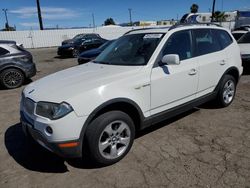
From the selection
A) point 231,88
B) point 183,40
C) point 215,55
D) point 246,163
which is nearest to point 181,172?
point 246,163

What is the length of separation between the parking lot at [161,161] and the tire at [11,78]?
156 inches

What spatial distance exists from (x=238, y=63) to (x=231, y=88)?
557mm

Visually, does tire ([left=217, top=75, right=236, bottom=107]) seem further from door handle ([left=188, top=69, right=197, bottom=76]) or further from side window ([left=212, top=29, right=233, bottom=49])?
door handle ([left=188, top=69, right=197, bottom=76])

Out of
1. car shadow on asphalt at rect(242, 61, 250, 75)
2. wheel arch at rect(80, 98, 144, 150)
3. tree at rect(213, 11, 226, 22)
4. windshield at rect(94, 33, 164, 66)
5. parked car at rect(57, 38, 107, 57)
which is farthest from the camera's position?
tree at rect(213, 11, 226, 22)

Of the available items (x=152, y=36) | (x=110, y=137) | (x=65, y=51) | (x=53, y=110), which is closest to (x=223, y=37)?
(x=152, y=36)

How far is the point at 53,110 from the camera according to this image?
2867mm

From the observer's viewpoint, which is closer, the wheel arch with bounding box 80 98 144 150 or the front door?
the wheel arch with bounding box 80 98 144 150

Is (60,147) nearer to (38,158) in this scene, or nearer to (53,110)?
(53,110)

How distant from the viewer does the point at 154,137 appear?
4.07 meters

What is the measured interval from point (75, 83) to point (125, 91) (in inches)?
26.4

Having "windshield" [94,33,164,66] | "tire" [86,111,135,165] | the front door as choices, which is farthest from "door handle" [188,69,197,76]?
"tire" [86,111,135,165]

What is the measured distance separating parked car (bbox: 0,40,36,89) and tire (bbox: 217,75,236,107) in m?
6.36

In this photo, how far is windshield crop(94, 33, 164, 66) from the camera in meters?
3.75

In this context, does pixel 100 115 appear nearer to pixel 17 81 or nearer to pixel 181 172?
pixel 181 172
